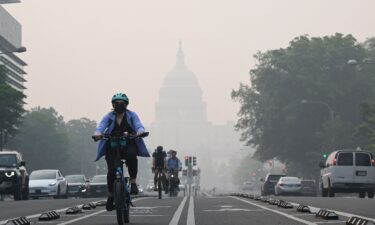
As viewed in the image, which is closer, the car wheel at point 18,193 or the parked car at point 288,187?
the car wheel at point 18,193

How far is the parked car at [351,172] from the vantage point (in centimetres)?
4250

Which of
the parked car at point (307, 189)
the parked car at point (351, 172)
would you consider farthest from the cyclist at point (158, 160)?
the parked car at point (307, 189)

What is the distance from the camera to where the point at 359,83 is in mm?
91000

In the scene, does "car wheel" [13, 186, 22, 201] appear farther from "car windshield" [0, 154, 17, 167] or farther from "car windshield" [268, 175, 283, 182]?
"car windshield" [268, 175, 283, 182]

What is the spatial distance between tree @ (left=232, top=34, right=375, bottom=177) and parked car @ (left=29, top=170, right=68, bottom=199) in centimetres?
4317

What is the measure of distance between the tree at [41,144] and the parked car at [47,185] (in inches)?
2550

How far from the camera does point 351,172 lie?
140 feet

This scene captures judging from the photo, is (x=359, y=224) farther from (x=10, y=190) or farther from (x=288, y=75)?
(x=288, y=75)

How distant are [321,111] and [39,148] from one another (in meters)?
38.9

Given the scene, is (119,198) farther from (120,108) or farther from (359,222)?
(359,222)

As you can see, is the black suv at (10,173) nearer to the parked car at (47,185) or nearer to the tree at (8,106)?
the parked car at (47,185)

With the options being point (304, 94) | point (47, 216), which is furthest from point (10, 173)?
point (304, 94)

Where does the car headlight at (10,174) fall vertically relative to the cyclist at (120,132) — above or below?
above

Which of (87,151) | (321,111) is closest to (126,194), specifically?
(321,111)
